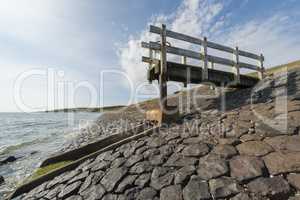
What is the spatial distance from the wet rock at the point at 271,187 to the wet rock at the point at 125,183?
2226mm

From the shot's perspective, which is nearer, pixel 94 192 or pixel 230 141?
pixel 94 192

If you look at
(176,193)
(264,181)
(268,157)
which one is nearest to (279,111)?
(268,157)

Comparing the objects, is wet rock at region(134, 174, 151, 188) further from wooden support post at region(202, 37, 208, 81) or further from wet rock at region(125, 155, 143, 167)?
wooden support post at region(202, 37, 208, 81)

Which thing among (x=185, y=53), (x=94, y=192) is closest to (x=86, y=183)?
(x=94, y=192)

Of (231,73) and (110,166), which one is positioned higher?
(231,73)

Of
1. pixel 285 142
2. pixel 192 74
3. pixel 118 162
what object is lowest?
pixel 118 162

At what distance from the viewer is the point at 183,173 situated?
4.11m

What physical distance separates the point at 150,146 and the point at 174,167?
1.36 m

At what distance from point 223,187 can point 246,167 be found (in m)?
0.66

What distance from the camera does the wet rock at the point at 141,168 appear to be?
15.1ft

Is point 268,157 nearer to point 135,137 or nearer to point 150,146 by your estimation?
point 150,146

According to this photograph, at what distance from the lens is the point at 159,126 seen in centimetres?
685

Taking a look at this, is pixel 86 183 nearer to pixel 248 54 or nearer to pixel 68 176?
pixel 68 176

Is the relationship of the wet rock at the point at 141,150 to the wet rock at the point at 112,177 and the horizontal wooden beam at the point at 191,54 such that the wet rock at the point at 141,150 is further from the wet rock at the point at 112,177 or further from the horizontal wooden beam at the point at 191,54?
the horizontal wooden beam at the point at 191,54
